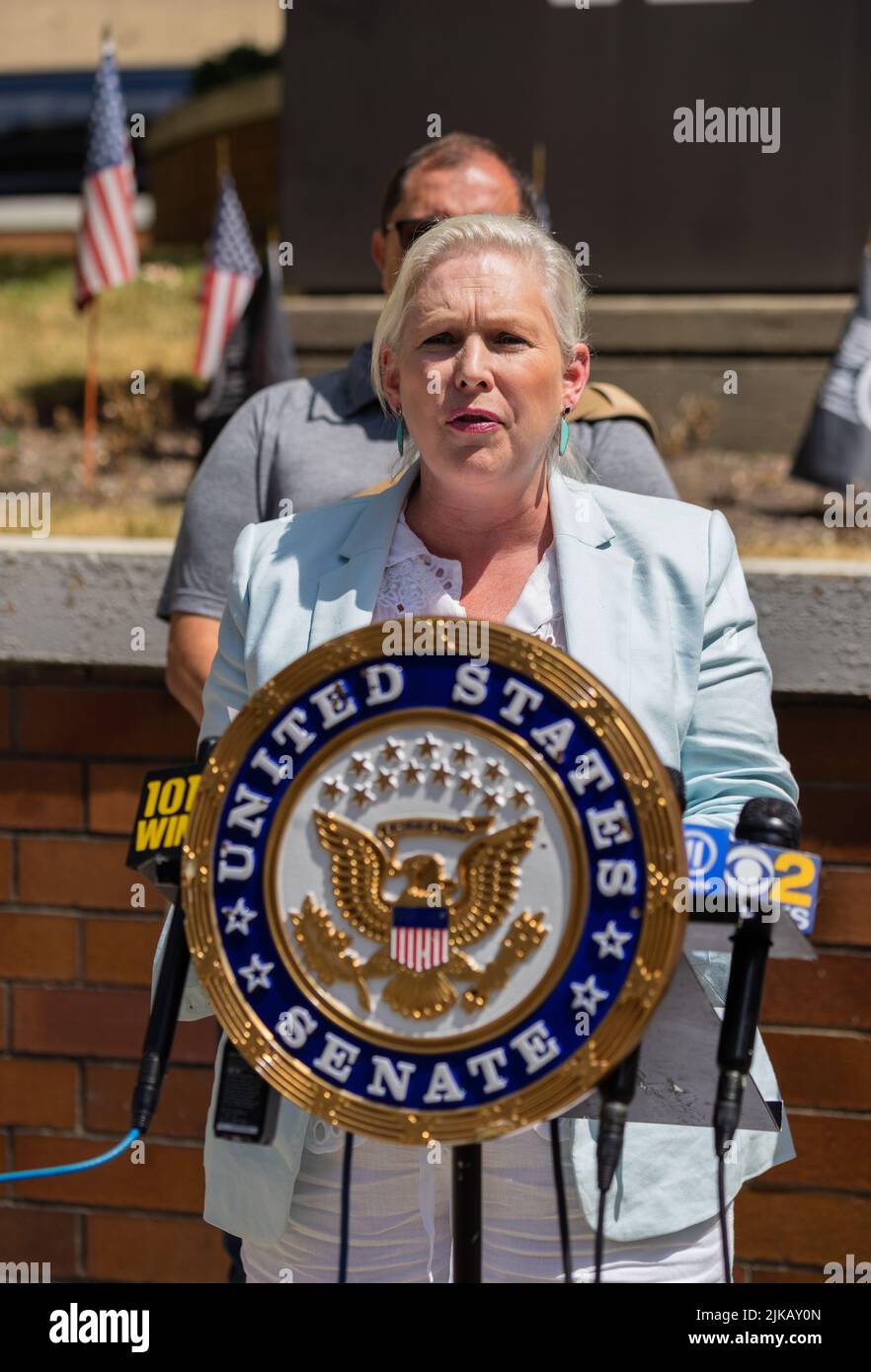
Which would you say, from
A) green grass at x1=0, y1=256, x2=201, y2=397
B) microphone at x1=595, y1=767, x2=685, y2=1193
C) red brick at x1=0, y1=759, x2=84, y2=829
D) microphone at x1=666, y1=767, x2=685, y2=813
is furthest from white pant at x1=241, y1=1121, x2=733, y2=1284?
green grass at x1=0, y1=256, x2=201, y2=397

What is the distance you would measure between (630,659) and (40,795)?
1956mm

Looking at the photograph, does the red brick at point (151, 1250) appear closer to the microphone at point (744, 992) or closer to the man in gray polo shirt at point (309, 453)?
the man in gray polo shirt at point (309, 453)

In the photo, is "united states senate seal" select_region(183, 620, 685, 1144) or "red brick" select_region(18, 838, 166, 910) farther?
"red brick" select_region(18, 838, 166, 910)

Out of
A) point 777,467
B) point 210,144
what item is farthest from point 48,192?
point 777,467

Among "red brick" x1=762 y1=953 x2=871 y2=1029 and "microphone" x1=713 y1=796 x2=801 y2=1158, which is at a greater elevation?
"microphone" x1=713 y1=796 x2=801 y2=1158

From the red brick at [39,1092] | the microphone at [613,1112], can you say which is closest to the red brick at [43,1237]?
the red brick at [39,1092]

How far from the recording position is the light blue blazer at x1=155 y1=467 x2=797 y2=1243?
6.48ft

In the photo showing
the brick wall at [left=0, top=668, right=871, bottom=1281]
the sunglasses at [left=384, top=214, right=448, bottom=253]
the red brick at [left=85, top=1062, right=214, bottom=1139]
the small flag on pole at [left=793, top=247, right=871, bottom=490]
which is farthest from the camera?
the small flag on pole at [left=793, top=247, right=871, bottom=490]

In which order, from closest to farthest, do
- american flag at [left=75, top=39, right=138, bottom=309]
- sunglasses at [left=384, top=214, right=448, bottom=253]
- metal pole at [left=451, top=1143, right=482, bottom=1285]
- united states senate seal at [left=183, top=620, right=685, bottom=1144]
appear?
united states senate seal at [left=183, top=620, right=685, bottom=1144] → metal pole at [left=451, top=1143, right=482, bottom=1285] → sunglasses at [left=384, top=214, right=448, bottom=253] → american flag at [left=75, top=39, right=138, bottom=309]

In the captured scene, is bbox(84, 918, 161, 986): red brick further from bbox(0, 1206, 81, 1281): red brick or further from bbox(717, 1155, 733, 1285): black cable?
bbox(717, 1155, 733, 1285): black cable

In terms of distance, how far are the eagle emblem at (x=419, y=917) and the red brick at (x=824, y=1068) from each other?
1864 mm

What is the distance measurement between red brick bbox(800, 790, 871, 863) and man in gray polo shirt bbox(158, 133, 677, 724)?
0.82 m

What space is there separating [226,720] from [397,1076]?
0.60 metres

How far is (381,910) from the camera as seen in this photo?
168cm
